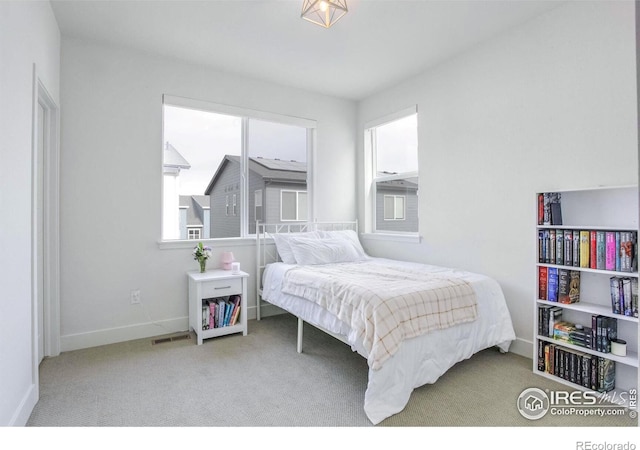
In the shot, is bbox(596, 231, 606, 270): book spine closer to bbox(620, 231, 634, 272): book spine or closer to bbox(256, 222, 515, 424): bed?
bbox(620, 231, 634, 272): book spine

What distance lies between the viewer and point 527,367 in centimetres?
241

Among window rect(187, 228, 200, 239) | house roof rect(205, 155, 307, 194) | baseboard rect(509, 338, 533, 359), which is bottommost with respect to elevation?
baseboard rect(509, 338, 533, 359)

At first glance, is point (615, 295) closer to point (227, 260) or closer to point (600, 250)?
point (600, 250)

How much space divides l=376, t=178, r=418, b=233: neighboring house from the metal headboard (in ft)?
1.40

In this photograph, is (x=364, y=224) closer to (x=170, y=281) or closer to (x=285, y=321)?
(x=285, y=321)

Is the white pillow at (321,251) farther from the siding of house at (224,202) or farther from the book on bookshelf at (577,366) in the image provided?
the book on bookshelf at (577,366)

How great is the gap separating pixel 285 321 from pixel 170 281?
122cm

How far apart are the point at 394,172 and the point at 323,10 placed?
206 cm

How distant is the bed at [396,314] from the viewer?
1860 millimetres

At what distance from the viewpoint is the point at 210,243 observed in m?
3.39

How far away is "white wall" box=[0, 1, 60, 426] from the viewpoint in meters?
1.52

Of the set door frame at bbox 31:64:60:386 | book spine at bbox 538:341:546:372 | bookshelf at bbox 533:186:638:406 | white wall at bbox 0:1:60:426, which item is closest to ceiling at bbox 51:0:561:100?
white wall at bbox 0:1:60:426

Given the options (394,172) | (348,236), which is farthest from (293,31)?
(348,236)

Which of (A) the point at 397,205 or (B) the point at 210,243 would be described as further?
(A) the point at 397,205
